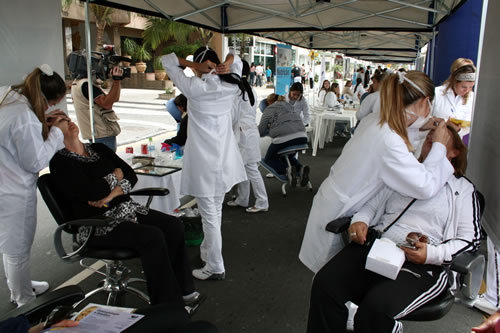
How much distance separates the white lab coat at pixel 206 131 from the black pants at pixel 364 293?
1204 mm

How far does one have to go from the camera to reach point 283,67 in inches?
427

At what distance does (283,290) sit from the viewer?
288cm

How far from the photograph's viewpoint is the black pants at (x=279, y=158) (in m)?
5.27

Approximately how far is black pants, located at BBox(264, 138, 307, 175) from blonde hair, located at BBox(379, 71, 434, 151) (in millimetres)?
3260

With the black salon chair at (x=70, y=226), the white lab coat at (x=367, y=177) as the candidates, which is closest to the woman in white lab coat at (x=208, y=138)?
the black salon chair at (x=70, y=226)

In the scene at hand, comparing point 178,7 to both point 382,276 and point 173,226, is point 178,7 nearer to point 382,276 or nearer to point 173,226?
point 173,226

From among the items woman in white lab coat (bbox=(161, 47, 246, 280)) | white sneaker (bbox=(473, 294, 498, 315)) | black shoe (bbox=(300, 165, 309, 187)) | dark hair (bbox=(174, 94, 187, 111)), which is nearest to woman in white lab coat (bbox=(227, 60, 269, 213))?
dark hair (bbox=(174, 94, 187, 111))

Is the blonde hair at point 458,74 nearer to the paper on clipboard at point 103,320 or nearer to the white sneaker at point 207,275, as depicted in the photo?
the white sneaker at point 207,275

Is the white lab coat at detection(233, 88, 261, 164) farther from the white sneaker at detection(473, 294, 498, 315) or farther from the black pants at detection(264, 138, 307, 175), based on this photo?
the white sneaker at detection(473, 294, 498, 315)

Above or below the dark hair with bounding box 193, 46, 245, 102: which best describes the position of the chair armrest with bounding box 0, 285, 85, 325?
below

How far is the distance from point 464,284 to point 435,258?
10.4 inches

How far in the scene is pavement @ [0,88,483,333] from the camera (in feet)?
8.24

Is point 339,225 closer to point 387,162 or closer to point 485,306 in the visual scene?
point 387,162

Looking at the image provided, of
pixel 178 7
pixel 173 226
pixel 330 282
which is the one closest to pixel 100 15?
pixel 178 7
